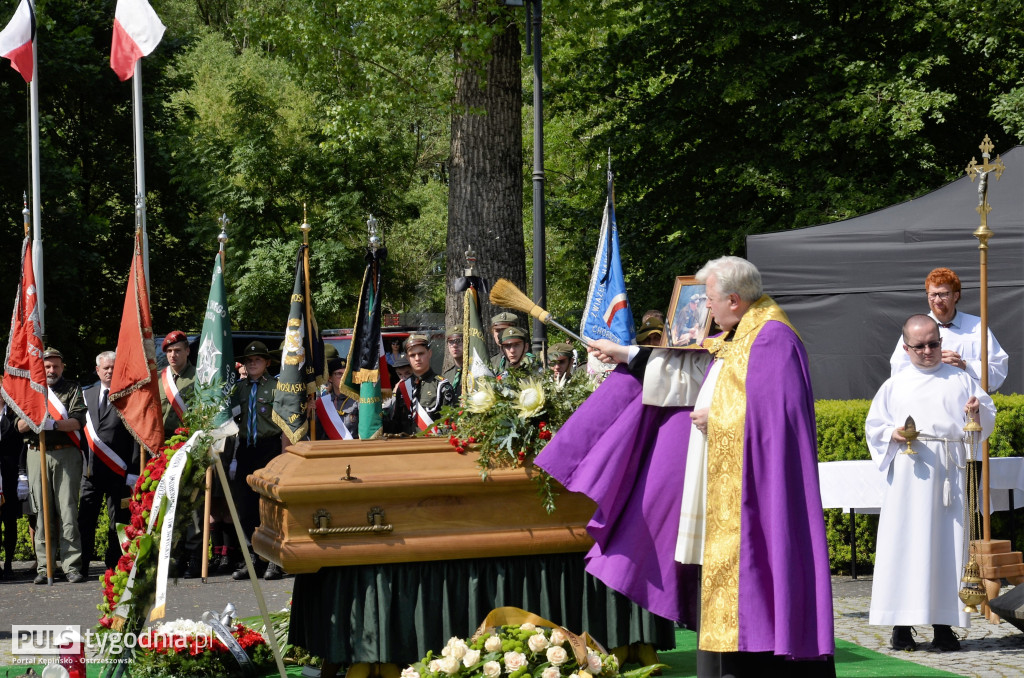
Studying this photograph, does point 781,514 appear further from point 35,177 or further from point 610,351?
point 35,177

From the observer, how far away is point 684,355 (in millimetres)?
5672

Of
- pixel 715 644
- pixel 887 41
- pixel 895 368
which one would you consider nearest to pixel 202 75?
pixel 887 41

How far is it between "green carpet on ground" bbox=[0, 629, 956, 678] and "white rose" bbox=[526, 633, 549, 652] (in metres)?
1.28

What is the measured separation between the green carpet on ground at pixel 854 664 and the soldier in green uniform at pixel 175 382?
4.96m

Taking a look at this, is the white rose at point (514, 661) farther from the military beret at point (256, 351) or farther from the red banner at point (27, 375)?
the red banner at point (27, 375)

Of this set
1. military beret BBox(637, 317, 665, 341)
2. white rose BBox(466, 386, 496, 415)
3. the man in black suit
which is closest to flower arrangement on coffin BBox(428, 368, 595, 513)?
white rose BBox(466, 386, 496, 415)

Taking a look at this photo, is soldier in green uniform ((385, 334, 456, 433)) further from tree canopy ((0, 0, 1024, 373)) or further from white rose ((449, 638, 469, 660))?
white rose ((449, 638, 469, 660))

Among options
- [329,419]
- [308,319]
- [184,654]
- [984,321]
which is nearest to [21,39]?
[329,419]

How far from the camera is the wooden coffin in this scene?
6.04 metres

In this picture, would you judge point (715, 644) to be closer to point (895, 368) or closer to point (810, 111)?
point (895, 368)

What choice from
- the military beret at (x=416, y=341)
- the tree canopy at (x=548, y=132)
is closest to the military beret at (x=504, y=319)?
the military beret at (x=416, y=341)

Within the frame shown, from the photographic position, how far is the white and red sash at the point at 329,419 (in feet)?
34.7

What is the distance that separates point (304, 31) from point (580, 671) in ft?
33.9

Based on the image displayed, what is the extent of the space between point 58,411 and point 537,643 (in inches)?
266
